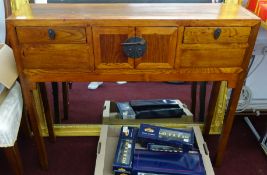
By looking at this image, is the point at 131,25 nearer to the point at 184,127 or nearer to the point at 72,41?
the point at 72,41

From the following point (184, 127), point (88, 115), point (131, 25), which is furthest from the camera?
point (88, 115)

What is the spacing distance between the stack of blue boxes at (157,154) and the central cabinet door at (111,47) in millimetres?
397

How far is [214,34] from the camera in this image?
Result: 2.97 feet

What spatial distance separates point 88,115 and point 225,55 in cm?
98

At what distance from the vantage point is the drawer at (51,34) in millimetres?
872

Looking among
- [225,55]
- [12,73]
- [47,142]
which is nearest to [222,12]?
[225,55]

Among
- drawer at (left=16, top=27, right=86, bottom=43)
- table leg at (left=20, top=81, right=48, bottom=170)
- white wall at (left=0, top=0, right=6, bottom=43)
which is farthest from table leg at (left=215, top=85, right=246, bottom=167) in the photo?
white wall at (left=0, top=0, right=6, bottom=43)

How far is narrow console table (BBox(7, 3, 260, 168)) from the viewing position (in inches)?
34.5

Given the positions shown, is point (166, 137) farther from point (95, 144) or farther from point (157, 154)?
point (95, 144)

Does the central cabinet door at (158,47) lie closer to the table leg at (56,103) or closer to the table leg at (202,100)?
the table leg at (202,100)

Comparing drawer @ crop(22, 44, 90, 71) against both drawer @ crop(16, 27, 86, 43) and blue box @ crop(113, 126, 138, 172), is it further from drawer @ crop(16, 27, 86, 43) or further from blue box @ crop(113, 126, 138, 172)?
blue box @ crop(113, 126, 138, 172)

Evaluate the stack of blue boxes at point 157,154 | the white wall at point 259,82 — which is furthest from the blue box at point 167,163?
the white wall at point 259,82

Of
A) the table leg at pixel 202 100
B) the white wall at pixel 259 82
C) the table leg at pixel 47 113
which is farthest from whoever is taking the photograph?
the white wall at pixel 259 82

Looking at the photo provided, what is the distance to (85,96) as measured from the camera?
70.9 inches
